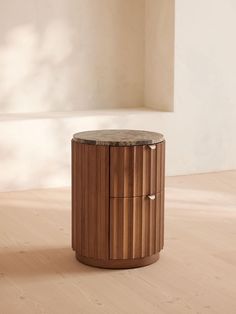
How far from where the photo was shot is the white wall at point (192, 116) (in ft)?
17.7

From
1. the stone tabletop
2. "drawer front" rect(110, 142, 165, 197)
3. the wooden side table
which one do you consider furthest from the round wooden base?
the stone tabletop

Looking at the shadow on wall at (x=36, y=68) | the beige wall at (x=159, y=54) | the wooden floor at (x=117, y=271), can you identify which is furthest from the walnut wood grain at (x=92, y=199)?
the beige wall at (x=159, y=54)

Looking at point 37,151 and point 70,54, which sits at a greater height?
point 70,54

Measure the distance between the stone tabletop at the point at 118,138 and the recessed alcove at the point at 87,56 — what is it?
2381 mm

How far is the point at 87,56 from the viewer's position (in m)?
6.02

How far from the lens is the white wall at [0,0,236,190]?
5.39 m

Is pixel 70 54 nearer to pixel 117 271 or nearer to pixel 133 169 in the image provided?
pixel 133 169

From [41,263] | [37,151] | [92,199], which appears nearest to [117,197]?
[92,199]

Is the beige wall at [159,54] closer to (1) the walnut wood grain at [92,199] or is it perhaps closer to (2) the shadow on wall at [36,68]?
(2) the shadow on wall at [36,68]

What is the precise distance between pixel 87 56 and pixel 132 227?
2.90 meters

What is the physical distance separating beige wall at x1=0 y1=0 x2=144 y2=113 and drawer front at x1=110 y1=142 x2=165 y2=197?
8.55ft

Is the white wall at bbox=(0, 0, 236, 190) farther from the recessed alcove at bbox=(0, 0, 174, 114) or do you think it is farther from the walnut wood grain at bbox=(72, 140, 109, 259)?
the walnut wood grain at bbox=(72, 140, 109, 259)

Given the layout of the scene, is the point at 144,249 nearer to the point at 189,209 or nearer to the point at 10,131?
the point at 189,209

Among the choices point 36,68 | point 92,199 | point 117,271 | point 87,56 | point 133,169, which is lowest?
point 117,271
